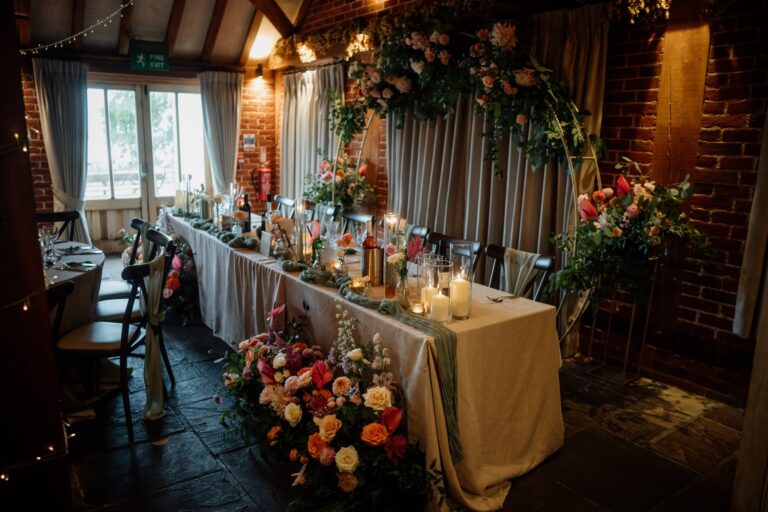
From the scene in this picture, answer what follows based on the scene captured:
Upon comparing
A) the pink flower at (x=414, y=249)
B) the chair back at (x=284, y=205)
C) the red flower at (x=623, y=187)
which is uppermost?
the red flower at (x=623, y=187)

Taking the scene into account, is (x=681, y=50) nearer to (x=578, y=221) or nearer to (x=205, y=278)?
(x=578, y=221)

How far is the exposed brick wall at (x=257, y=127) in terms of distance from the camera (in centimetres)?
761

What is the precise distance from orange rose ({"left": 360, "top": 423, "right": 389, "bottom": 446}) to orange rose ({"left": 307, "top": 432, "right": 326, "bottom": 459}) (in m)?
0.19

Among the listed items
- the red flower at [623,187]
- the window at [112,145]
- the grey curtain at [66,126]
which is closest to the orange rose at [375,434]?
the red flower at [623,187]

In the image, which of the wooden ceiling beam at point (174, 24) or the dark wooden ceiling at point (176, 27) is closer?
the dark wooden ceiling at point (176, 27)

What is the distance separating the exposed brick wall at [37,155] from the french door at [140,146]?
1.91 ft

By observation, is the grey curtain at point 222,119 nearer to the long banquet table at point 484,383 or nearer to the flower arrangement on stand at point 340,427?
the long banquet table at point 484,383

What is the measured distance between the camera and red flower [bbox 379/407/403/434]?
2.19 m

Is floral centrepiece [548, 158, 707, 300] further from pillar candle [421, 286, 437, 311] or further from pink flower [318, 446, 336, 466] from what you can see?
pink flower [318, 446, 336, 466]

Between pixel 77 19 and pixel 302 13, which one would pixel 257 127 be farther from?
pixel 77 19

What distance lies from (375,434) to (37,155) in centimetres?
595

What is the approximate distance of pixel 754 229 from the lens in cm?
288

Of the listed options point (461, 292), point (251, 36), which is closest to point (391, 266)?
point (461, 292)

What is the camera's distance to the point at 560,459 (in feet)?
8.78
